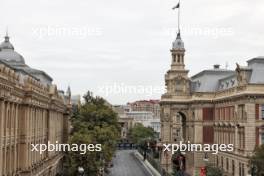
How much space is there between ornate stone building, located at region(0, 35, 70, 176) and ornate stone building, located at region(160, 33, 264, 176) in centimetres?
2314

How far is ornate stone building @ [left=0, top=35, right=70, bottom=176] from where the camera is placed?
3475 cm

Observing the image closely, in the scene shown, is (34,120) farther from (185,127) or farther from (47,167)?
(185,127)

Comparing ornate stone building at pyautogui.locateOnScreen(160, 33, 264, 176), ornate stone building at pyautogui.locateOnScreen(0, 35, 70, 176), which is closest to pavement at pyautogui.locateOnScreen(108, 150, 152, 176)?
ornate stone building at pyautogui.locateOnScreen(160, 33, 264, 176)

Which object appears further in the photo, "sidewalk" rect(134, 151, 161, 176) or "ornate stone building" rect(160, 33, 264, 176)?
"sidewalk" rect(134, 151, 161, 176)

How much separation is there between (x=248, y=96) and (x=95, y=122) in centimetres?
2831

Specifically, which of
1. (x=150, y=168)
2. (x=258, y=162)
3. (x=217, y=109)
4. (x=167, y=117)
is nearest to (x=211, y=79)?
(x=217, y=109)

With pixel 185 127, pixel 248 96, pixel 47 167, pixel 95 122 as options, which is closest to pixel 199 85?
pixel 185 127

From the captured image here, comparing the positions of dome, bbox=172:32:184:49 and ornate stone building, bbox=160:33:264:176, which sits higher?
dome, bbox=172:32:184:49

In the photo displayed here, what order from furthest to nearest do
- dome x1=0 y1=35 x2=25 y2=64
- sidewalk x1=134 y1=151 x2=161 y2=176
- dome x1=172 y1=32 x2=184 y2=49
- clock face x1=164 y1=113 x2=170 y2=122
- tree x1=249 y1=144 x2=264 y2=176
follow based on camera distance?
1. dome x1=172 y1=32 x2=184 y2=49
2. clock face x1=164 y1=113 x2=170 y2=122
3. sidewalk x1=134 y1=151 x2=161 y2=176
4. dome x1=0 y1=35 x2=25 y2=64
5. tree x1=249 y1=144 x2=264 y2=176

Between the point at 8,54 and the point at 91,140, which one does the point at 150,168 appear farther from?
the point at 8,54

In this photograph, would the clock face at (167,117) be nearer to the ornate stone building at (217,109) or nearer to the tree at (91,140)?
the ornate stone building at (217,109)

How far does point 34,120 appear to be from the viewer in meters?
46.0

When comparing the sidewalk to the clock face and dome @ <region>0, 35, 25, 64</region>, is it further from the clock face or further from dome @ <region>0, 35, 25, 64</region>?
dome @ <region>0, 35, 25, 64</region>

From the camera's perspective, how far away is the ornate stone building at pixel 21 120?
114 feet
